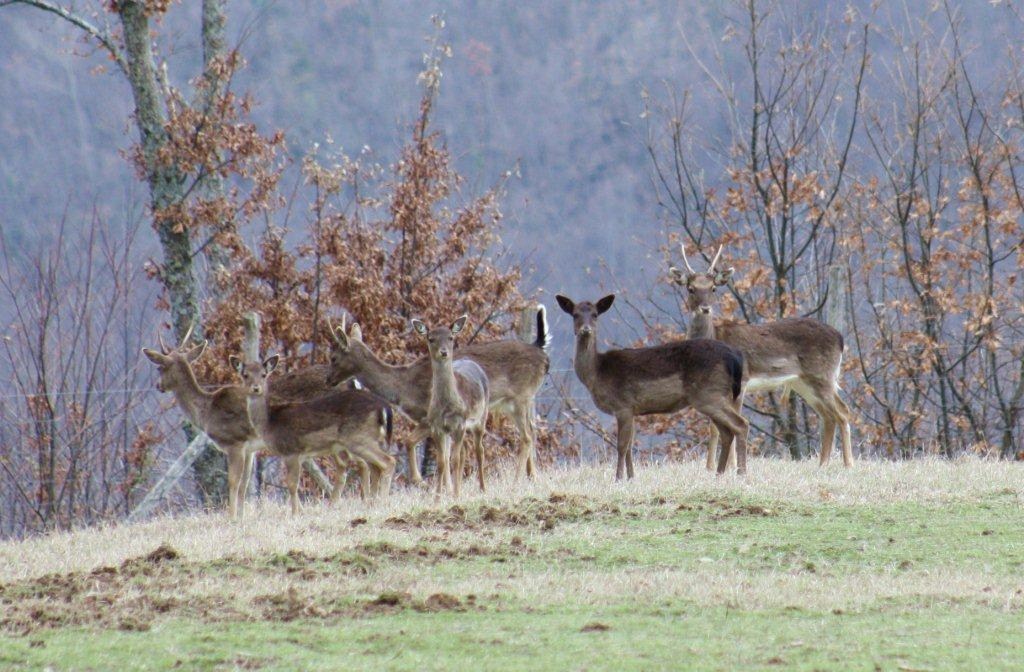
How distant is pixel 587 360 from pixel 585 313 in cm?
53

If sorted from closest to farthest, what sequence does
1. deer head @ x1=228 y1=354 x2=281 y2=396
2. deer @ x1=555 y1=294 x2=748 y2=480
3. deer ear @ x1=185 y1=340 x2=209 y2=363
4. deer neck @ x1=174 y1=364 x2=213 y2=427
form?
deer head @ x1=228 y1=354 x2=281 y2=396, deer @ x1=555 y1=294 x2=748 y2=480, deer neck @ x1=174 y1=364 x2=213 y2=427, deer ear @ x1=185 y1=340 x2=209 y2=363

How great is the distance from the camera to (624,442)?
15117 mm

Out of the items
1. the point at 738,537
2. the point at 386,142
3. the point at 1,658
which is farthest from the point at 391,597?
the point at 386,142

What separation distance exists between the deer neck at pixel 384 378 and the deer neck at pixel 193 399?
156 cm

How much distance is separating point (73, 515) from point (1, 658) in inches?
476

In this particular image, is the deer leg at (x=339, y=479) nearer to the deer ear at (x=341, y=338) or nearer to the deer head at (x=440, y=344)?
the deer ear at (x=341, y=338)

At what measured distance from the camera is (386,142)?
46.0 m

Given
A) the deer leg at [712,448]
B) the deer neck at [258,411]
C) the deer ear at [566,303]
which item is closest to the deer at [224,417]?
the deer neck at [258,411]

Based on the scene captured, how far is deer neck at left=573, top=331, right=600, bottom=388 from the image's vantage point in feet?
50.6

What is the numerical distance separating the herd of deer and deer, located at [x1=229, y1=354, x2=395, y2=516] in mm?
12

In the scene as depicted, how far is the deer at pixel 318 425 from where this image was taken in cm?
1468

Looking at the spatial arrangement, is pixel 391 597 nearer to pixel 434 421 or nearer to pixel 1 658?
pixel 1 658

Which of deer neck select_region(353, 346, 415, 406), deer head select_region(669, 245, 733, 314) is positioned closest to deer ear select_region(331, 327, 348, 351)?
deer neck select_region(353, 346, 415, 406)

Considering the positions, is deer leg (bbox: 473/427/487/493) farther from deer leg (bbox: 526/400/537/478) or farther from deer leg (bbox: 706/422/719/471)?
deer leg (bbox: 706/422/719/471)
